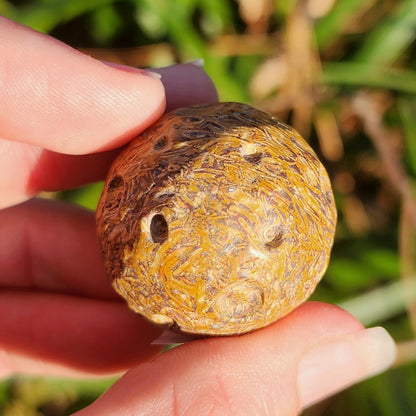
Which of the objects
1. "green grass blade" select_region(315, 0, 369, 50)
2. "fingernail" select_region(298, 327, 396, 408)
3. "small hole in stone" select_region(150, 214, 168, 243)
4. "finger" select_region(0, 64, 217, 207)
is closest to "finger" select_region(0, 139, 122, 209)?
"finger" select_region(0, 64, 217, 207)

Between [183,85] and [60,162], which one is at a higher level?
[183,85]

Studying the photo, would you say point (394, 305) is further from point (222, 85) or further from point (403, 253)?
point (222, 85)

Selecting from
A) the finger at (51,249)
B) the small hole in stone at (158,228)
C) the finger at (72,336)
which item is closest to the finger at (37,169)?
the finger at (51,249)

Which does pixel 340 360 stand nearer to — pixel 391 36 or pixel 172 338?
pixel 172 338

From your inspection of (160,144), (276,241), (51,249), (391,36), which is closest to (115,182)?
(160,144)

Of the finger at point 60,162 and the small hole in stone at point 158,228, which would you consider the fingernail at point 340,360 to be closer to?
the small hole in stone at point 158,228

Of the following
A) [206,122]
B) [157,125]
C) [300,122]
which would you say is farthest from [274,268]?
[300,122]
